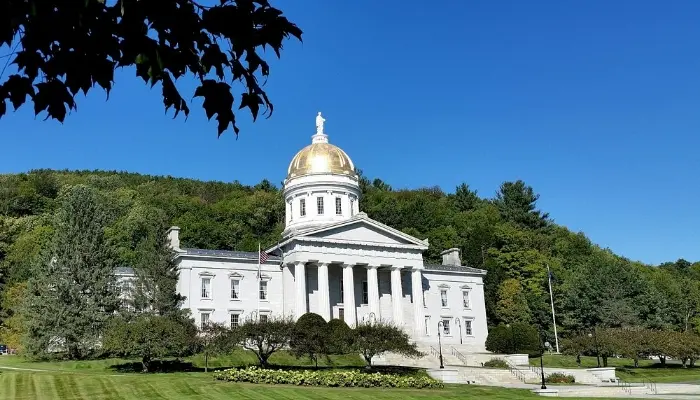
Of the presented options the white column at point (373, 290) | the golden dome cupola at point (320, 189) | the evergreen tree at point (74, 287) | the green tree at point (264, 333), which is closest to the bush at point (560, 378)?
the green tree at point (264, 333)

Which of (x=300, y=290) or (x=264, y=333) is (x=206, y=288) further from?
(x=264, y=333)

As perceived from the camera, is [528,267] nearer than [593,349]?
No

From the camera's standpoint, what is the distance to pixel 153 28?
4.70m

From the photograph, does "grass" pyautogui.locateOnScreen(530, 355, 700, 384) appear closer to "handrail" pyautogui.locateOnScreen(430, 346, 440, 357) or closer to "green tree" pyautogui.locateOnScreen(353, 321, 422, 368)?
"handrail" pyautogui.locateOnScreen(430, 346, 440, 357)

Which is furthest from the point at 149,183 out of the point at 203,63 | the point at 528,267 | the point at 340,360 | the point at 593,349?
the point at 203,63

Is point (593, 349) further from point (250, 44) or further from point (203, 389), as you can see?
point (250, 44)

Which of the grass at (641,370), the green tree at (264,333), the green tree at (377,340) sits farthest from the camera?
the grass at (641,370)

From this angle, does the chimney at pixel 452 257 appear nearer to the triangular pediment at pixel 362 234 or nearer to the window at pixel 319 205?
the triangular pediment at pixel 362 234

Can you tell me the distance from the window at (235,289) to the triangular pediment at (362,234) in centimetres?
856

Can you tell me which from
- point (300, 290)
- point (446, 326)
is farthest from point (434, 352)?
point (300, 290)

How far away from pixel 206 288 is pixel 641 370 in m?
40.3

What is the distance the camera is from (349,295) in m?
63.0

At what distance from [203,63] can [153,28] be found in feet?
1.79

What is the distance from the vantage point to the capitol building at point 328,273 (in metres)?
62.4
